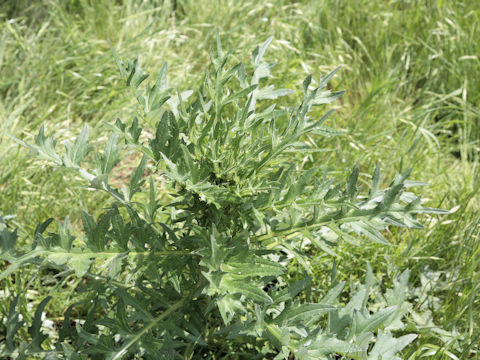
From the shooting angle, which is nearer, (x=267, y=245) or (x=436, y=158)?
(x=267, y=245)

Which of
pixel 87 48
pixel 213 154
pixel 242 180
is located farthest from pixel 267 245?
pixel 87 48

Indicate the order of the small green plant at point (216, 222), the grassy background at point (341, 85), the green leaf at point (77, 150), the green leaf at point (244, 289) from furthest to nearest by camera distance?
the grassy background at point (341, 85) → the green leaf at point (77, 150) → the small green plant at point (216, 222) → the green leaf at point (244, 289)

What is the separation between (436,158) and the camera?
3.00 m

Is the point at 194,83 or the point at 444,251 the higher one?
the point at 194,83

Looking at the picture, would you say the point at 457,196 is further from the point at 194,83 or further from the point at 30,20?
the point at 30,20

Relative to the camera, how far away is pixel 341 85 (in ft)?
10.8

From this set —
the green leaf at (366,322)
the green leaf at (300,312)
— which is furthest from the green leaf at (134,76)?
the green leaf at (366,322)

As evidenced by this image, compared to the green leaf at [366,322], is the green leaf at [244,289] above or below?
above

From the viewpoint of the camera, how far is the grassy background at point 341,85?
2404 millimetres

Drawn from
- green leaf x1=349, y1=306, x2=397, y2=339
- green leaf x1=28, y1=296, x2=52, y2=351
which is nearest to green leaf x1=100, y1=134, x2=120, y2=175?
green leaf x1=28, y1=296, x2=52, y2=351

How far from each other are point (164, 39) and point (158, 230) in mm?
1783

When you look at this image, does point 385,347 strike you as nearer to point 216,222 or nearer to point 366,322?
point 366,322

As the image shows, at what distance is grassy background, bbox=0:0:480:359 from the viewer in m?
2.40

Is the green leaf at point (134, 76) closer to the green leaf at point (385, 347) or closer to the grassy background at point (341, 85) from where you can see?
the grassy background at point (341, 85)
